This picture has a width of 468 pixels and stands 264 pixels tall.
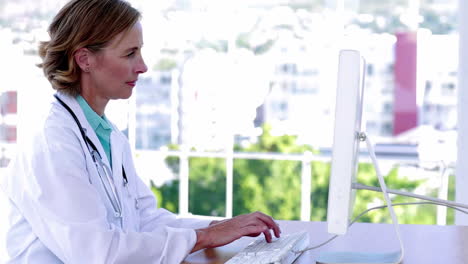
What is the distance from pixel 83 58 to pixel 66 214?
470 millimetres

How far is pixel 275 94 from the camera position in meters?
7.09

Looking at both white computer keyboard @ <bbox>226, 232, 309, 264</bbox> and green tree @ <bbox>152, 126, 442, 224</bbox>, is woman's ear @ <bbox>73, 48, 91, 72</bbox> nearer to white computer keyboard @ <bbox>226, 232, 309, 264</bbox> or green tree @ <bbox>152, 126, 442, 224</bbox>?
white computer keyboard @ <bbox>226, 232, 309, 264</bbox>

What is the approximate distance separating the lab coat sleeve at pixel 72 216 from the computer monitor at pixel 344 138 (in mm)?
432

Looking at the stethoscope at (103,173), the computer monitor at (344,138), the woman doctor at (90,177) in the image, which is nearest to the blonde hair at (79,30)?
the woman doctor at (90,177)

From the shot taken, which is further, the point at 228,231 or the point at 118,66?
the point at 118,66

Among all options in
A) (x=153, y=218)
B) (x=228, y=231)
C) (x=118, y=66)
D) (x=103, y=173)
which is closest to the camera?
(x=228, y=231)

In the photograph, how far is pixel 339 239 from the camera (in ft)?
6.34

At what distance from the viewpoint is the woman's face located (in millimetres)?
1909

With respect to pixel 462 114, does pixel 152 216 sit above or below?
below

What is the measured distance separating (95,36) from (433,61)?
4.70 m

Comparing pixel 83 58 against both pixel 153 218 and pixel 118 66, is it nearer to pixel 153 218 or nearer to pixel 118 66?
pixel 118 66

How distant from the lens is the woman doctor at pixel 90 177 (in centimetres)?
161

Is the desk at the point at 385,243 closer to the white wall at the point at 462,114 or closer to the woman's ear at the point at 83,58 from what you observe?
the woman's ear at the point at 83,58

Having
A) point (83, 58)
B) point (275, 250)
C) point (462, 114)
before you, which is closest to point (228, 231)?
point (275, 250)
